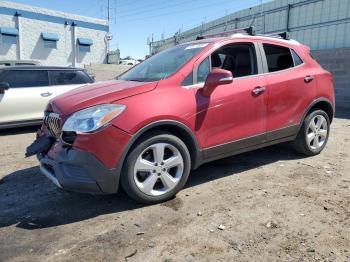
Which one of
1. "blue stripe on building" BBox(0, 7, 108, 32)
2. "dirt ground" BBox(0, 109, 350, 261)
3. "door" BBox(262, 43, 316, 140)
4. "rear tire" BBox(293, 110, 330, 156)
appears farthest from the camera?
"blue stripe on building" BBox(0, 7, 108, 32)

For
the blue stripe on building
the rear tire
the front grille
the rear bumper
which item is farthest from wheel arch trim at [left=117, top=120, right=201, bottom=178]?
the blue stripe on building

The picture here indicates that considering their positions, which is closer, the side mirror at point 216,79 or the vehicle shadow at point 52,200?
the vehicle shadow at point 52,200

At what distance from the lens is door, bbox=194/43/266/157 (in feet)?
13.0

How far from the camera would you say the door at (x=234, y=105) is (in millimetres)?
3975

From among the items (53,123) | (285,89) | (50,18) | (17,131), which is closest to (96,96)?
(53,123)

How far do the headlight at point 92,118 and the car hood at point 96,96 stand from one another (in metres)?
0.07

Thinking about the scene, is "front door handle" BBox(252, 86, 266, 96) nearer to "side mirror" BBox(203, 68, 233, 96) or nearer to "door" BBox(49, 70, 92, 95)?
"side mirror" BBox(203, 68, 233, 96)

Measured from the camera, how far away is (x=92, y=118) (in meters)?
3.37

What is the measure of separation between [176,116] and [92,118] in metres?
0.86

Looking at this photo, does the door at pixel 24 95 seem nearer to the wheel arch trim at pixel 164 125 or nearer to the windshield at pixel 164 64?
the windshield at pixel 164 64

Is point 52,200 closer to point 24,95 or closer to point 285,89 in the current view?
point 285,89

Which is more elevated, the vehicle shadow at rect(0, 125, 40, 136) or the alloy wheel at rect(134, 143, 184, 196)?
the alloy wheel at rect(134, 143, 184, 196)

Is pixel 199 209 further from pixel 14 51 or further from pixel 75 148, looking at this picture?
pixel 14 51

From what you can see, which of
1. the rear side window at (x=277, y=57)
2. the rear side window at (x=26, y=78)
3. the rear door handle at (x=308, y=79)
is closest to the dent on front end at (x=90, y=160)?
the rear side window at (x=277, y=57)
